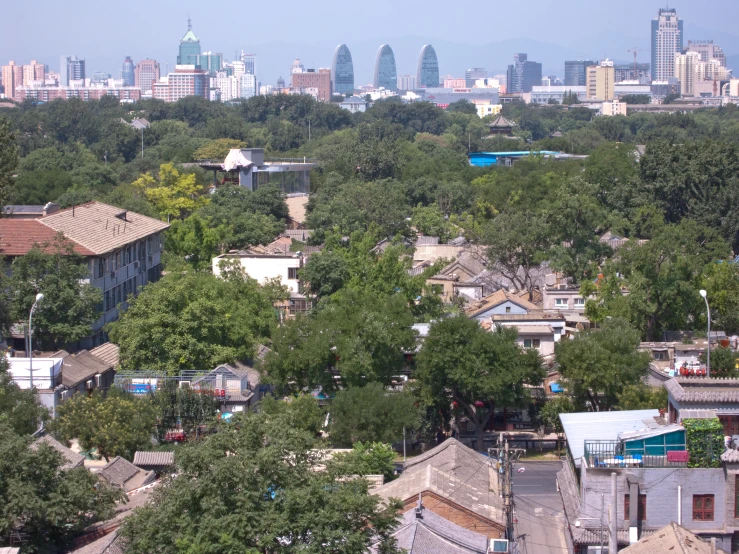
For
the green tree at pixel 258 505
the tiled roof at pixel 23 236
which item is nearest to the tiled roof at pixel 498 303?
the tiled roof at pixel 23 236

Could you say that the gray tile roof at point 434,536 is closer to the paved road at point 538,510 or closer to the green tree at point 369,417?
the paved road at point 538,510

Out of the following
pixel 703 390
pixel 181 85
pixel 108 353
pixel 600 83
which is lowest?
pixel 108 353

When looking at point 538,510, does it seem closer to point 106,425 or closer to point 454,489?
point 454,489

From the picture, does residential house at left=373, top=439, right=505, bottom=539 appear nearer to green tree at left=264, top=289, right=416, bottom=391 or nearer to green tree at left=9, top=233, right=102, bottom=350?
green tree at left=264, top=289, right=416, bottom=391

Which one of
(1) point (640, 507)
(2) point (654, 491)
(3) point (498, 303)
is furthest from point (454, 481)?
(3) point (498, 303)

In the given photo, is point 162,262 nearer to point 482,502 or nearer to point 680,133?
point 482,502

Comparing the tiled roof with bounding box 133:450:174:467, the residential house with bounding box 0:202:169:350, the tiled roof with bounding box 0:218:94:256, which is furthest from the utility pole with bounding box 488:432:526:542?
the tiled roof with bounding box 0:218:94:256

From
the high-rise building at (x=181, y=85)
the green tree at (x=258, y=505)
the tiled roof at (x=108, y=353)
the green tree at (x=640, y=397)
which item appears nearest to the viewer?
the green tree at (x=258, y=505)
